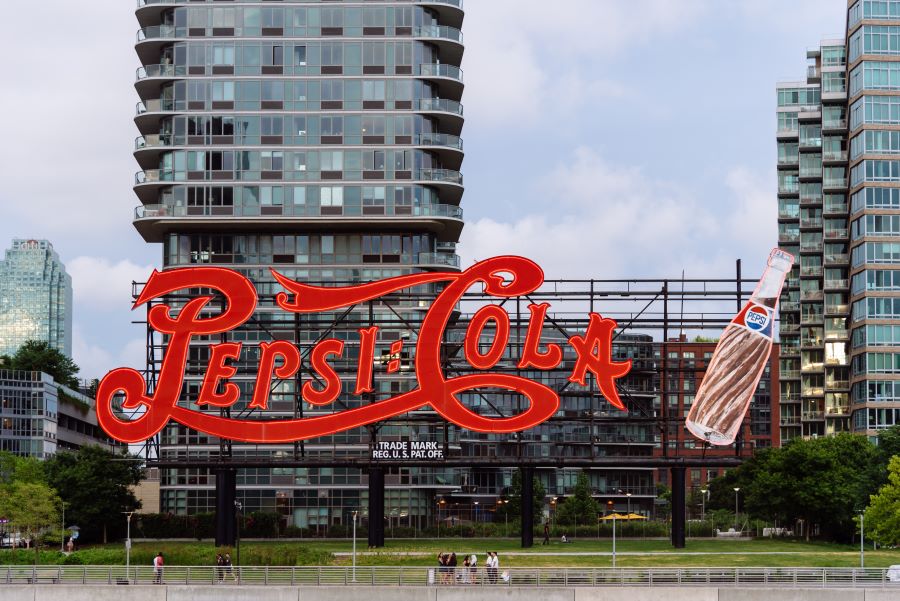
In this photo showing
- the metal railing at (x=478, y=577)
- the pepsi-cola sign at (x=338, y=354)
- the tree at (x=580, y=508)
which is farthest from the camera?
the tree at (x=580, y=508)

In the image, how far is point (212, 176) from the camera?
13075cm

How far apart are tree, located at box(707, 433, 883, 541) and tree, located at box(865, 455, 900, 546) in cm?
1696

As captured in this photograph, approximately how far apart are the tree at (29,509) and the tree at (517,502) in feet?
207

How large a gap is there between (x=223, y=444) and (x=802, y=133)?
11750 cm

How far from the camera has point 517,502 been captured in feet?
521

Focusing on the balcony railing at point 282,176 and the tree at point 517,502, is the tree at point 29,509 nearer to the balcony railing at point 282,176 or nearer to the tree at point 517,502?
the balcony railing at point 282,176

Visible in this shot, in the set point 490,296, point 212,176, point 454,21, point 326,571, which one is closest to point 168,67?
point 212,176

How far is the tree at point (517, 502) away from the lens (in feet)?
521

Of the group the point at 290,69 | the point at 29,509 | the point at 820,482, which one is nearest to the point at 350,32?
the point at 290,69

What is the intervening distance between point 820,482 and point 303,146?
58.0 metres

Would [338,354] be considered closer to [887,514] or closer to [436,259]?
[436,259]

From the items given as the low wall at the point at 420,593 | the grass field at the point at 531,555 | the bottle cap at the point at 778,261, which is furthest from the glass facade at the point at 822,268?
the low wall at the point at 420,593

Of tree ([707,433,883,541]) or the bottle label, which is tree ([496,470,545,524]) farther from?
the bottle label

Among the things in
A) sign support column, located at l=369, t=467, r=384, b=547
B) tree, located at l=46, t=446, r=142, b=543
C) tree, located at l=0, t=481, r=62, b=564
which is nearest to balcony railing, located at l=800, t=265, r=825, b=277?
sign support column, located at l=369, t=467, r=384, b=547
